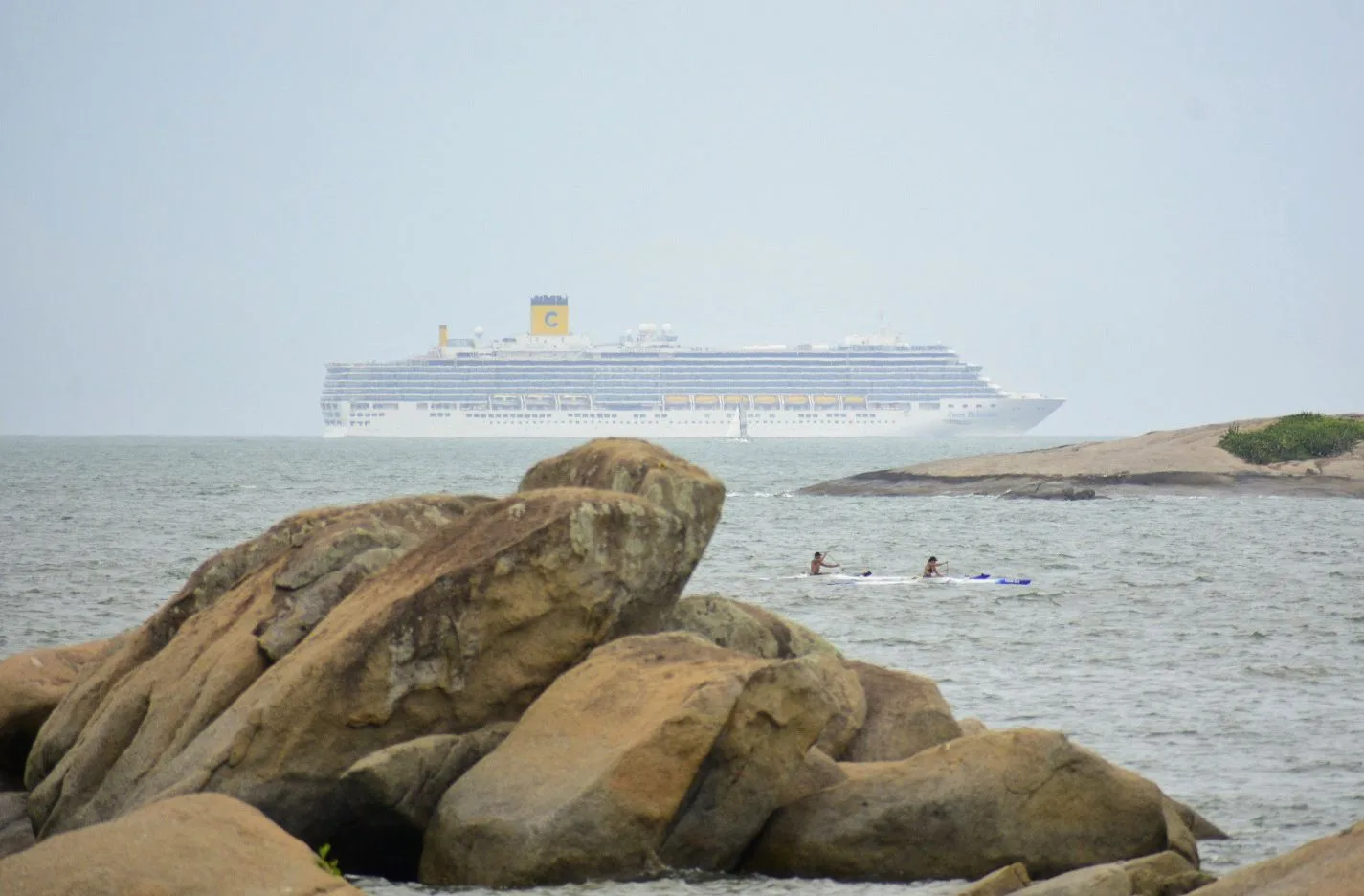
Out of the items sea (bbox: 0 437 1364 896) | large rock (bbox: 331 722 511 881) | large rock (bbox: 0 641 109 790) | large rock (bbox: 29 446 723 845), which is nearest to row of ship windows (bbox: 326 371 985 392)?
sea (bbox: 0 437 1364 896)

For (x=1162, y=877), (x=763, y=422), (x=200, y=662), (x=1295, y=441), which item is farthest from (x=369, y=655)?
(x=763, y=422)

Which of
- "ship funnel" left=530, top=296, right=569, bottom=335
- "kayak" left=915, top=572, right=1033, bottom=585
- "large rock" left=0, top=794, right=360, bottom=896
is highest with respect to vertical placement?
"ship funnel" left=530, top=296, right=569, bottom=335

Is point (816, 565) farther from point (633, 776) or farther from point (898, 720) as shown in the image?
point (633, 776)

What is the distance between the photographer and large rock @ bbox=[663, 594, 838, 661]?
12.1 metres

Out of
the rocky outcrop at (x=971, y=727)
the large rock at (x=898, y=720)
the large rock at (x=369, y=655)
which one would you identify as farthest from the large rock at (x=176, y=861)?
the rocky outcrop at (x=971, y=727)

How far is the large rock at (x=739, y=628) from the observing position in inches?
477

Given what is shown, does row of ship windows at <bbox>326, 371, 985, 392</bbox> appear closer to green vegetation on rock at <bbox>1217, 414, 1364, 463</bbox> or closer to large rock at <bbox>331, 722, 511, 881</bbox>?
green vegetation on rock at <bbox>1217, 414, 1364, 463</bbox>

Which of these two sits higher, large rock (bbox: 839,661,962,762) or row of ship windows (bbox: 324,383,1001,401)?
row of ship windows (bbox: 324,383,1001,401)

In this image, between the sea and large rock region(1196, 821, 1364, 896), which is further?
the sea

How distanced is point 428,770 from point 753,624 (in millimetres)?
3072

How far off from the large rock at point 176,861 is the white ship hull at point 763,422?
15716 cm

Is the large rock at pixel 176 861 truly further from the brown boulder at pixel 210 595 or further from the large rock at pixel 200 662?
the brown boulder at pixel 210 595

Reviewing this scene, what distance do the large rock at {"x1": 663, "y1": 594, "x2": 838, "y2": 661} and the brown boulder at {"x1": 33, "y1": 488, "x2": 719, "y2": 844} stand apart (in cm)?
72

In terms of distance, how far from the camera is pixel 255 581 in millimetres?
12367
